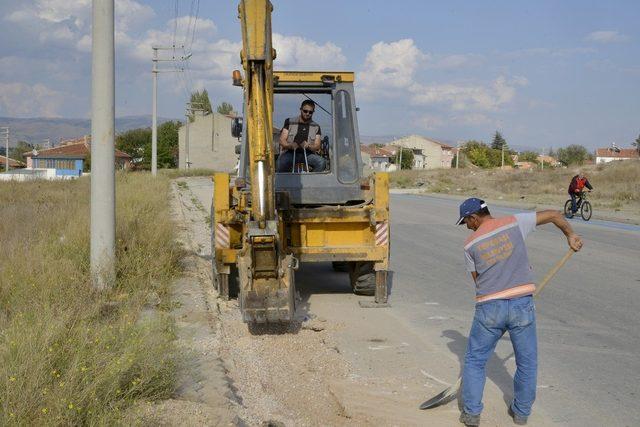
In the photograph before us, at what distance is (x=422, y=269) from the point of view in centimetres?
1228

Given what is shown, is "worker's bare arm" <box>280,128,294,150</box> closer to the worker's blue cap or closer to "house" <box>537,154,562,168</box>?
the worker's blue cap

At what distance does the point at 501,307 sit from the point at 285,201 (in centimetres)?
417

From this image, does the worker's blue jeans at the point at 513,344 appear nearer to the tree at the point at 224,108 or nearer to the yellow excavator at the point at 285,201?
the yellow excavator at the point at 285,201

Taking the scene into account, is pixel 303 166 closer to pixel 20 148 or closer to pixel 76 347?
pixel 76 347

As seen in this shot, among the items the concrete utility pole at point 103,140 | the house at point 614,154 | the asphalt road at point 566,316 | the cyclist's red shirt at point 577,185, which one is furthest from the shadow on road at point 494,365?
the house at point 614,154

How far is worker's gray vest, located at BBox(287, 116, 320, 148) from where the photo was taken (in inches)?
390

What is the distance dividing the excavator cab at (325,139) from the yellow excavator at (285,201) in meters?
0.01

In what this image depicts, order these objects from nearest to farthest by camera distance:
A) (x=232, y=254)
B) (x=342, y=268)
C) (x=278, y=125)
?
(x=232, y=254)
(x=278, y=125)
(x=342, y=268)

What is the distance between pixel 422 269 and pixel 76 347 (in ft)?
26.9

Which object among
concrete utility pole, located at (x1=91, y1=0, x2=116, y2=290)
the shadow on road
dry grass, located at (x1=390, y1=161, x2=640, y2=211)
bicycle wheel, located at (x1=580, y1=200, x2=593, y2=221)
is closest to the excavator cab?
concrete utility pole, located at (x1=91, y1=0, x2=116, y2=290)

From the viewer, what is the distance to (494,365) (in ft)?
21.8

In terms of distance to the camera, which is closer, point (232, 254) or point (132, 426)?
point (132, 426)

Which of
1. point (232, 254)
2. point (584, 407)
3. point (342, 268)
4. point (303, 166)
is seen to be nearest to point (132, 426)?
point (584, 407)

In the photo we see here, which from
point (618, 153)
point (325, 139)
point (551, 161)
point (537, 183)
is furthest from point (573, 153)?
point (325, 139)
